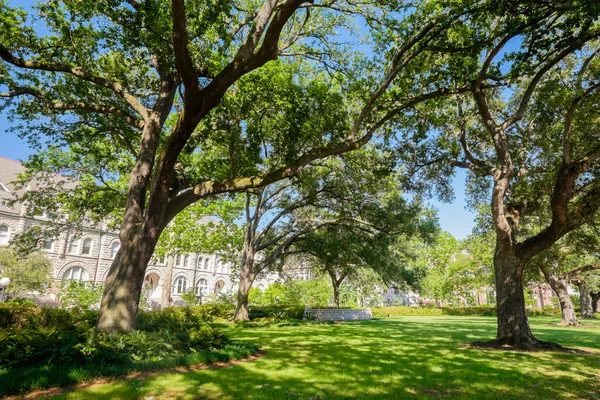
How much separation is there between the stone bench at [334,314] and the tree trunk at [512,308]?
49.8ft

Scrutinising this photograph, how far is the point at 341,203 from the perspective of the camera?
1858 cm

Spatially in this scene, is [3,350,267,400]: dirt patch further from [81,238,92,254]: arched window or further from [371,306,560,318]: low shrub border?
[81,238,92,254]: arched window

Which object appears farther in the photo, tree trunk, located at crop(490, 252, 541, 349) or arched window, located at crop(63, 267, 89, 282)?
arched window, located at crop(63, 267, 89, 282)

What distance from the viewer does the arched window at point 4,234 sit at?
112 ft

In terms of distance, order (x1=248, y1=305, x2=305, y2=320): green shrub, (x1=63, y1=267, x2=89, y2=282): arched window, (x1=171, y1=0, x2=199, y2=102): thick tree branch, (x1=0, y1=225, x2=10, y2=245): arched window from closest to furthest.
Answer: (x1=171, y1=0, x2=199, y2=102): thick tree branch, (x1=248, y1=305, x2=305, y2=320): green shrub, (x1=0, y1=225, x2=10, y2=245): arched window, (x1=63, y1=267, x2=89, y2=282): arched window

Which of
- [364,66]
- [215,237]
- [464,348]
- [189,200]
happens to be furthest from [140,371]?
[215,237]

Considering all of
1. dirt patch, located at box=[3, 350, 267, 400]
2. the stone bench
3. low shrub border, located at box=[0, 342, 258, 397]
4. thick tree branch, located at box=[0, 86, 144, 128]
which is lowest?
the stone bench

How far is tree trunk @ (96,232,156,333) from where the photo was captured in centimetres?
804

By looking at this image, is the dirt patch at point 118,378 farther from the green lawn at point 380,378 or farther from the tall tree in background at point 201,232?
the tall tree in background at point 201,232

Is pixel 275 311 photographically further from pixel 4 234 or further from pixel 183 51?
pixel 4 234

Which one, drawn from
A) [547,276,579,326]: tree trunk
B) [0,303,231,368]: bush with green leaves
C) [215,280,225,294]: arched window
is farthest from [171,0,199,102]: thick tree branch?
[215,280,225,294]: arched window

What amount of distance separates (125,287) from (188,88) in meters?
5.21

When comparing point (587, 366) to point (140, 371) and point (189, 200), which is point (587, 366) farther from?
point (189, 200)

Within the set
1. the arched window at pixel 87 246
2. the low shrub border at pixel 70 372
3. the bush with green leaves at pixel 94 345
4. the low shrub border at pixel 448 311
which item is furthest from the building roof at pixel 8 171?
the low shrub border at pixel 448 311
